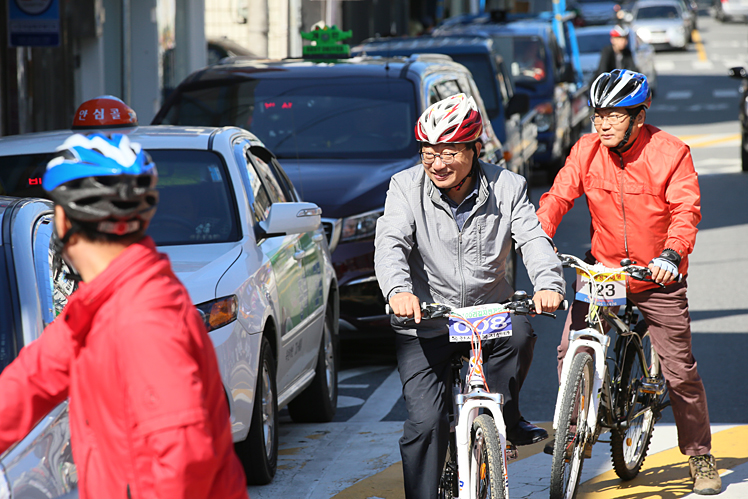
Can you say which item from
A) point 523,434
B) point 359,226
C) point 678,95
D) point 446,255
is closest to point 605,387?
point 523,434

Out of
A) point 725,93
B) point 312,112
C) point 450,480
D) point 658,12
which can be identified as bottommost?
point 725,93

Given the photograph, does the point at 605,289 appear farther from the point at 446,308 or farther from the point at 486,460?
the point at 486,460

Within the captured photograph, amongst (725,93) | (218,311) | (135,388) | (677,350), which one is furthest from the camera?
(725,93)

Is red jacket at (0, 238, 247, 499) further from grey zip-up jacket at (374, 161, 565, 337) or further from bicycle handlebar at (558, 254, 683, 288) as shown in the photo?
bicycle handlebar at (558, 254, 683, 288)

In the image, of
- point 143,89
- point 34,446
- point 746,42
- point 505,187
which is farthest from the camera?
point 746,42

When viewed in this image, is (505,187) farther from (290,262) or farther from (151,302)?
(151,302)

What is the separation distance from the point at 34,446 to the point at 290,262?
3.37m

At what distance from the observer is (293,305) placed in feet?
20.0

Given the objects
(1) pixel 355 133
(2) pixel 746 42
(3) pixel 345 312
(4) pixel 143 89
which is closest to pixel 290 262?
(3) pixel 345 312

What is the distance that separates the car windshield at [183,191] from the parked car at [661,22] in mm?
43542

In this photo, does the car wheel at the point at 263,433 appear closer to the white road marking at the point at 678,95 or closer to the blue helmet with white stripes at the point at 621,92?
the blue helmet with white stripes at the point at 621,92

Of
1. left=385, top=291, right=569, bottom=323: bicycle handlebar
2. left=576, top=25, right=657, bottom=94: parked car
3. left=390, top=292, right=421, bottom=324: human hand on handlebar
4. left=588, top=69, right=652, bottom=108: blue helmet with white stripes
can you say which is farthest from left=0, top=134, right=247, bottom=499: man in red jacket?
left=576, top=25, right=657, bottom=94: parked car

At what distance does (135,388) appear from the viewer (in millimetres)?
2178

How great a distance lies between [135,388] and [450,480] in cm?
233
